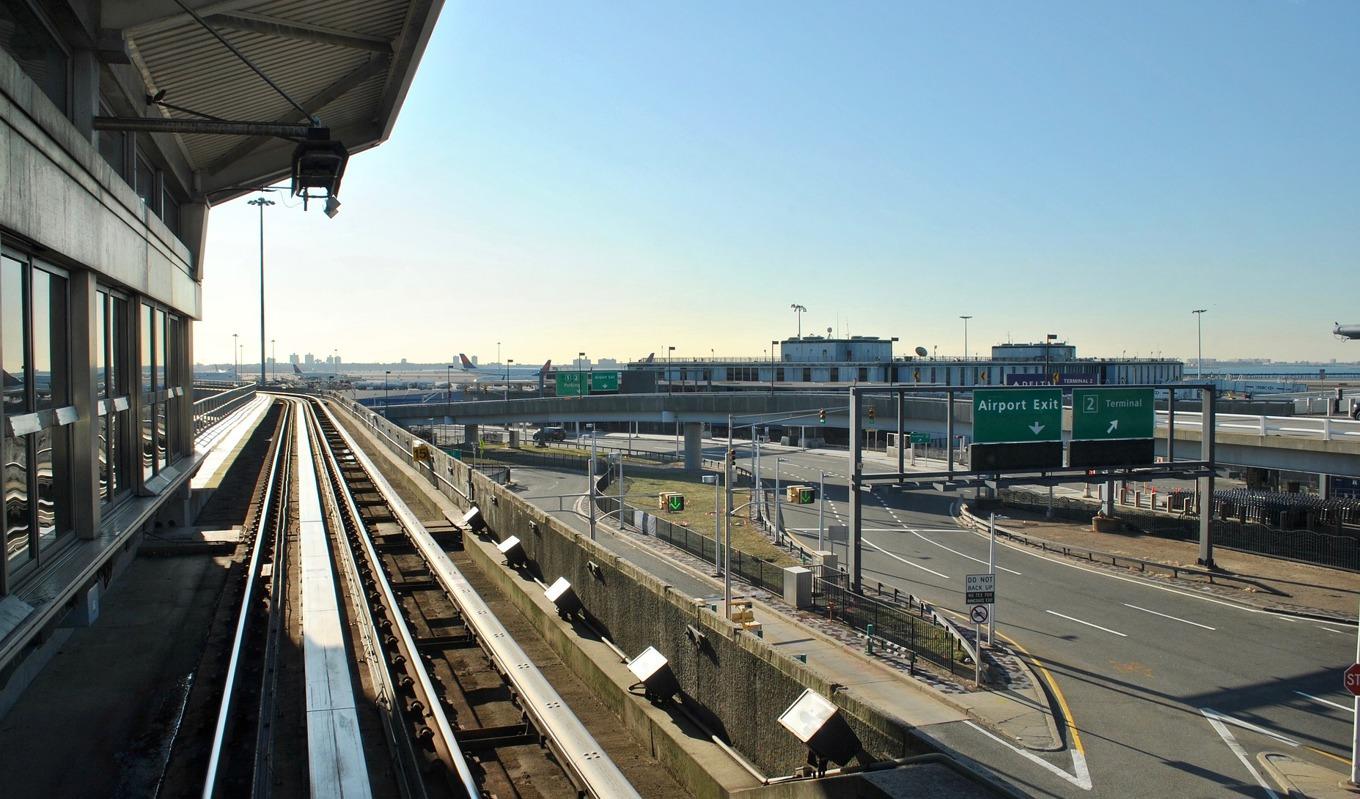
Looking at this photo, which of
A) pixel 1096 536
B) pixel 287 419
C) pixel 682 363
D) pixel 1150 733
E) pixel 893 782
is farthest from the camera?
pixel 682 363

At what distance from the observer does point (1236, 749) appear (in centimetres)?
1700

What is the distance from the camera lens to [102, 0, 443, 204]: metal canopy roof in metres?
9.56

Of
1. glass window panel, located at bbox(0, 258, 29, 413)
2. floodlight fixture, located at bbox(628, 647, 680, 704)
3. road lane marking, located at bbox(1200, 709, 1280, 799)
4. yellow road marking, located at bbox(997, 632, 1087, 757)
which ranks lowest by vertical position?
yellow road marking, located at bbox(997, 632, 1087, 757)

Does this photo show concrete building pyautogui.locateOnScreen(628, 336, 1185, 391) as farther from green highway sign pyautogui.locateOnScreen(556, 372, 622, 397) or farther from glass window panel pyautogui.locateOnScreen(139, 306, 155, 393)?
glass window panel pyautogui.locateOnScreen(139, 306, 155, 393)

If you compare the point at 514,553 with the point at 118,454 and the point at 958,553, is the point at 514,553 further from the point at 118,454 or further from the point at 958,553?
the point at 958,553

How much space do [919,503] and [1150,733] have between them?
34.3 meters

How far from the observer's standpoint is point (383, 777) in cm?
665

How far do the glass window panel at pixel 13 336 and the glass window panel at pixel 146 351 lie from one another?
5588mm

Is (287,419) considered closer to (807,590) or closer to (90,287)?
(807,590)

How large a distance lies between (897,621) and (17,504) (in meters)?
21.4

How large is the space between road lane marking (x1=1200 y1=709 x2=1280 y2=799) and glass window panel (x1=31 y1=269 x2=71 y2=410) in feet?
59.2

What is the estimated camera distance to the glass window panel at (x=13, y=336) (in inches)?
255

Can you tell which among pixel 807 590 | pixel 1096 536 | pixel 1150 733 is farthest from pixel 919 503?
pixel 1150 733

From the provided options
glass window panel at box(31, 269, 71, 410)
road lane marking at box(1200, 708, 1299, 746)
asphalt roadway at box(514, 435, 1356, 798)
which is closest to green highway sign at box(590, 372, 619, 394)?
asphalt roadway at box(514, 435, 1356, 798)
